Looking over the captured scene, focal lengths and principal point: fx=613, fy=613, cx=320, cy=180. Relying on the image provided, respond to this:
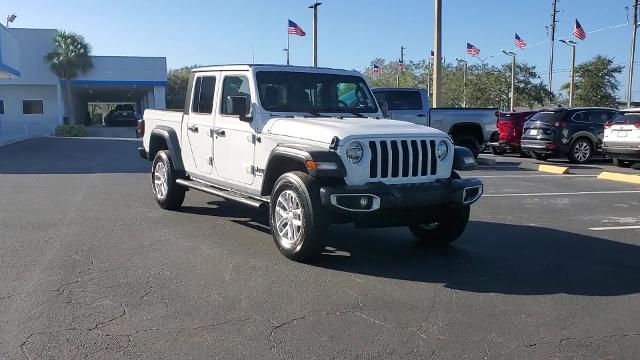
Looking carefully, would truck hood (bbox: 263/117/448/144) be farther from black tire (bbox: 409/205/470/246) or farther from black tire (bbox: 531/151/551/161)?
black tire (bbox: 531/151/551/161)

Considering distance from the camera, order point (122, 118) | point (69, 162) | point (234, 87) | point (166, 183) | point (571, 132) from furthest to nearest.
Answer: point (122, 118)
point (69, 162)
point (571, 132)
point (166, 183)
point (234, 87)

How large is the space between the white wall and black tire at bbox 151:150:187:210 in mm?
33267

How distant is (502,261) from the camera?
635 cm

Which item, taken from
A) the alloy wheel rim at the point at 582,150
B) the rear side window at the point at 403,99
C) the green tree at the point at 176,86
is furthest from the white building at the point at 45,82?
the alloy wheel rim at the point at 582,150

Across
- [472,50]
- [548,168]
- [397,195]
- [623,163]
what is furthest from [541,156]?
[472,50]

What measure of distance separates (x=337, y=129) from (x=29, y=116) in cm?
4037

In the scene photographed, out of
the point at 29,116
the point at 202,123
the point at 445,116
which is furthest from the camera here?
the point at 29,116

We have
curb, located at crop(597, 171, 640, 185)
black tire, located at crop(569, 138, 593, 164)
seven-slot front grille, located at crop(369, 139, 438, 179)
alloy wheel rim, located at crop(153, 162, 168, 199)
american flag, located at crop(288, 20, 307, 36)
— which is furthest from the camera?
american flag, located at crop(288, 20, 307, 36)

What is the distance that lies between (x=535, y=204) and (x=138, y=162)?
11.9 metres

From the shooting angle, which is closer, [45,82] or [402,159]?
[402,159]

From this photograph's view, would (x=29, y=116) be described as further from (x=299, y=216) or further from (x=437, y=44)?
(x=299, y=216)

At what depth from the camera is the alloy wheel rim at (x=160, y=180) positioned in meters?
9.11

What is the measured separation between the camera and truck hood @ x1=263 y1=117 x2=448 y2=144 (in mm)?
6062

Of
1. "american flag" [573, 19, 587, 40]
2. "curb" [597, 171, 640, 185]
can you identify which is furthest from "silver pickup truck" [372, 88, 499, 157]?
"american flag" [573, 19, 587, 40]
